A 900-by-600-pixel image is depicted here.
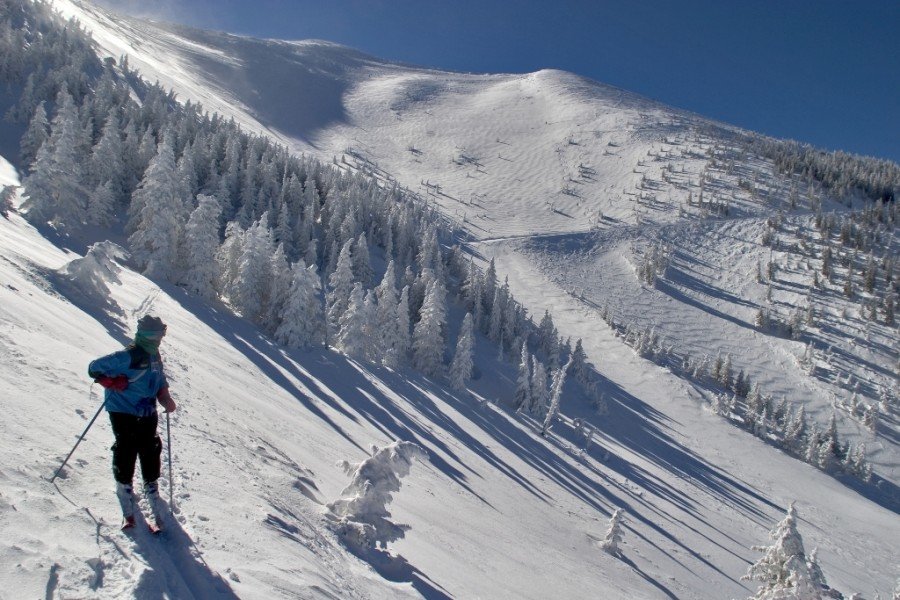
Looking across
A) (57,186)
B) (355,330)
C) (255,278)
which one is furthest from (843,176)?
(57,186)

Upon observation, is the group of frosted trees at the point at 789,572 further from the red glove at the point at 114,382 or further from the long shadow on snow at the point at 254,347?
the red glove at the point at 114,382

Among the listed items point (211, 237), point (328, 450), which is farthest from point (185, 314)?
point (328, 450)

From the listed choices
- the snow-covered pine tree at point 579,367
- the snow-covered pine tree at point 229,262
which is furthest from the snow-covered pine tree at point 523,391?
the snow-covered pine tree at point 229,262

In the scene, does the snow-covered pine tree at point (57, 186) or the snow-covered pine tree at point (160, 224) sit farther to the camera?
the snow-covered pine tree at point (160, 224)

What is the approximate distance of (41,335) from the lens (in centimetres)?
1015

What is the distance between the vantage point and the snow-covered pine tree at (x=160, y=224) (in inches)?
1342

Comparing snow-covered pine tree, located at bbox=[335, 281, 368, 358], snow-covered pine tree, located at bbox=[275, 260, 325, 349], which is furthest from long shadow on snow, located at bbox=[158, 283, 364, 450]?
snow-covered pine tree, located at bbox=[335, 281, 368, 358]

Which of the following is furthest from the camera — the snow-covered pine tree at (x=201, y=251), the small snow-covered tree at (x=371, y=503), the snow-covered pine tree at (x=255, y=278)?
the snow-covered pine tree at (x=255, y=278)

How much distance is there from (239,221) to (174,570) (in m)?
61.1

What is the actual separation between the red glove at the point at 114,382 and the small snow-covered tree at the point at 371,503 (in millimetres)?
4476

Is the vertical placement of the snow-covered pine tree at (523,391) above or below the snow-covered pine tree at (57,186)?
above

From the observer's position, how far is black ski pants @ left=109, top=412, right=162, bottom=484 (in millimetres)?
5410

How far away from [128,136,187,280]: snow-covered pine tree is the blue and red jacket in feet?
107

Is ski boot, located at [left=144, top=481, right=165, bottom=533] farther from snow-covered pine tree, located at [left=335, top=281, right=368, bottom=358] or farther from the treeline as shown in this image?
the treeline
